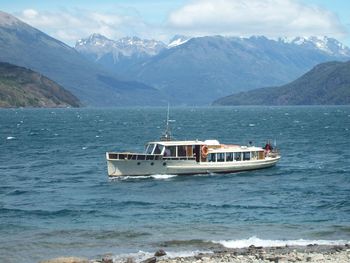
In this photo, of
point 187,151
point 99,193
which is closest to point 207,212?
point 99,193

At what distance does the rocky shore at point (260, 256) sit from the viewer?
3628 centimetres

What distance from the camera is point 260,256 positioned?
123 ft

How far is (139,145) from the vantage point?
12694cm

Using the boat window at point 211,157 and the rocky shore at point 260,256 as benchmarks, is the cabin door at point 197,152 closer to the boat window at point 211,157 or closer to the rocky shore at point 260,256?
the boat window at point 211,157

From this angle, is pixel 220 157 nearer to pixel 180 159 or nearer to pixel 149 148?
pixel 180 159

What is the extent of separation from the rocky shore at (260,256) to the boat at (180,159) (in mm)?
37120

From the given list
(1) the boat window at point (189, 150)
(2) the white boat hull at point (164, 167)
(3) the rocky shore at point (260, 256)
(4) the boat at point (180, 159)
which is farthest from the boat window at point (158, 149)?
(3) the rocky shore at point (260, 256)

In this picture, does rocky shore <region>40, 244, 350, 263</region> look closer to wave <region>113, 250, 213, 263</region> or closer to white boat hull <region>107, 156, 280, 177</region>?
wave <region>113, 250, 213, 263</region>

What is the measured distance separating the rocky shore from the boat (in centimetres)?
3712

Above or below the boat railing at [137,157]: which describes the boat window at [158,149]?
above

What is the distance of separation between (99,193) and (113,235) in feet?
66.2

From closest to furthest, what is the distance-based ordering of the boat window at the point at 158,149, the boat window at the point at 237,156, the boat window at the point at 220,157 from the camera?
the boat window at the point at 158,149
the boat window at the point at 220,157
the boat window at the point at 237,156

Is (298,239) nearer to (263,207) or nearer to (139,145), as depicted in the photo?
(263,207)

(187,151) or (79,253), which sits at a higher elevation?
(187,151)
